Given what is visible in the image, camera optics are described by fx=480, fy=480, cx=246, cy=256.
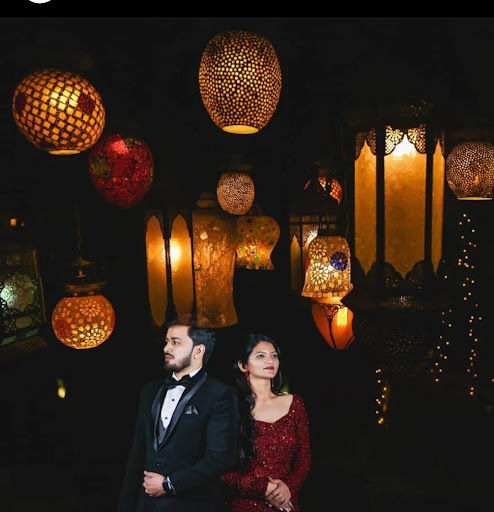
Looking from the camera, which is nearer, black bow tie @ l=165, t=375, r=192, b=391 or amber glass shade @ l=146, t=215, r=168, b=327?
black bow tie @ l=165, t=375, r=192, b=391

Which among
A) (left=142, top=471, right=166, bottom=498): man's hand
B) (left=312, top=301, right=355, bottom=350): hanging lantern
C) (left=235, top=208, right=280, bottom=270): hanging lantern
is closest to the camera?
(left=142, top=471, right=166, bottom=498): man's hand

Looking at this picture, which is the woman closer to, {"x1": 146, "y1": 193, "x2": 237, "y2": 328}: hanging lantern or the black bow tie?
the black bow tie

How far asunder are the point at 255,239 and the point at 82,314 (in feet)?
5.77

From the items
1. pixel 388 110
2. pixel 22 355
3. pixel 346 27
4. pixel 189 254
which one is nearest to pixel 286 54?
pixel 346 27

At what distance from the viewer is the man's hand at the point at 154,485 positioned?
239 cm

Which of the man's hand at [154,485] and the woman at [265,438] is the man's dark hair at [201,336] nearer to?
the woman at [265,438]

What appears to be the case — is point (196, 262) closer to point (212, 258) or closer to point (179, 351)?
point (212, 258)

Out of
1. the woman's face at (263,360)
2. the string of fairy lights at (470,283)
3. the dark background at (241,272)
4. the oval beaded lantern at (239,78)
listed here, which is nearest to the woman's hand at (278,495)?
the woman's face at (263,360)

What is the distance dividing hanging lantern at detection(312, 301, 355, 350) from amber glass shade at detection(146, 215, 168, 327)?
124cm

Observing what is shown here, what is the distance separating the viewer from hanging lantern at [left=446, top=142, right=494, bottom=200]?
2633 mm

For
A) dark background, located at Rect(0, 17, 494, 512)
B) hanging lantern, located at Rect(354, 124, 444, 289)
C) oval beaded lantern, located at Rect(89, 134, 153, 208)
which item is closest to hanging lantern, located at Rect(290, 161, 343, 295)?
dark background, located at Rect(0, 17, 494, 512)

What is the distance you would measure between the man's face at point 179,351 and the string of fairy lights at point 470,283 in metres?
2.52

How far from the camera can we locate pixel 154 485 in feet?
7.88

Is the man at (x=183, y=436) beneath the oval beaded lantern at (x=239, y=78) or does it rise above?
beneath
